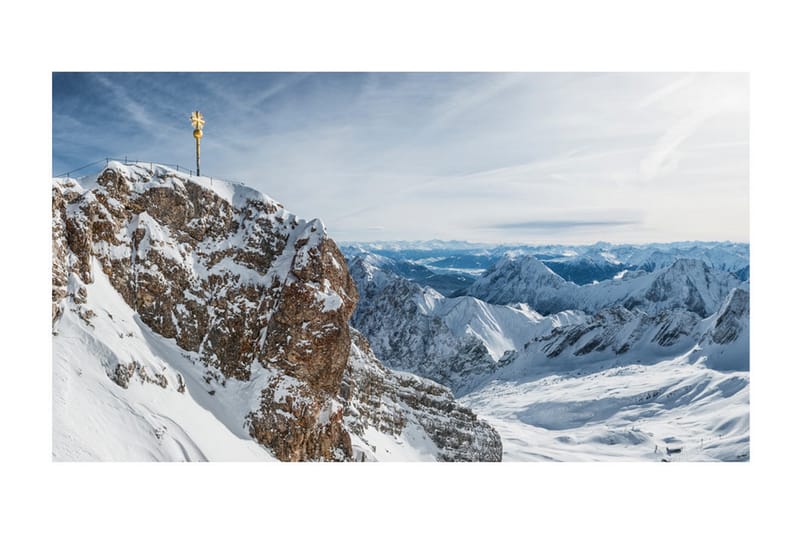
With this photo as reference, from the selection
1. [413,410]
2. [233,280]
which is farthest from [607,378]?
[233,280]

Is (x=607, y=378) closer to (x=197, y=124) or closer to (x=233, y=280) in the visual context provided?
(x=233, y=280)

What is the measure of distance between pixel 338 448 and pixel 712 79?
2169cm

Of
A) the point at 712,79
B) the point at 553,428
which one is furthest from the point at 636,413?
the point at 712,79

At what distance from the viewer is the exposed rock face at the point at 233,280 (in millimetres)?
19516

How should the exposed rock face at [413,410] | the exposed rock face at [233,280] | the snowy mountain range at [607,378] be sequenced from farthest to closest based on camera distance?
1. the snowy mountain range at [607,378]
2. the exposed rock face at [413,410]
3. the exposed rock face at [233,280]

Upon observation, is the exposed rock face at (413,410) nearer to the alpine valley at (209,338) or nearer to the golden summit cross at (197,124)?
the alpine valley at (209,338)

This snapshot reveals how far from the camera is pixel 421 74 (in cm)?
1414

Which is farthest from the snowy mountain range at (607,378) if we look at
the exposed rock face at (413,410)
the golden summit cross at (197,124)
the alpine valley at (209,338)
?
the golden summit cross at (197,124)

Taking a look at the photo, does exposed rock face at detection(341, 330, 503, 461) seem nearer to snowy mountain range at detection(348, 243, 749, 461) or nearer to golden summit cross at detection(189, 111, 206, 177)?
snowy mountain range at detection(348, 243, 749, 461)

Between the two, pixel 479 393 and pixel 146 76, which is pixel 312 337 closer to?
pixel 146 76

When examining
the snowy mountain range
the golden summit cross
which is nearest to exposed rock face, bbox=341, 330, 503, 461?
the snowy mountain range

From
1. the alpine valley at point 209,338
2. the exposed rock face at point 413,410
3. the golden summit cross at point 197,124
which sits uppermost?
the golden summit cross at point 197,124

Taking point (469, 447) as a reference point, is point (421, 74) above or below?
above

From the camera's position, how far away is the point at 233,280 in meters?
21.4
